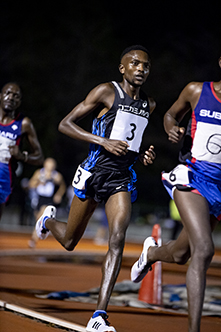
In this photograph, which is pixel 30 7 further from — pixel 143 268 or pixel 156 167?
pixel 143 268

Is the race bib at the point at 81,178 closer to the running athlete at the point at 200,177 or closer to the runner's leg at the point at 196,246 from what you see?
the running athlete at the point at 200,177

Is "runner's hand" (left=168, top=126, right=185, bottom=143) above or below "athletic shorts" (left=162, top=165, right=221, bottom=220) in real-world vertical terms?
above

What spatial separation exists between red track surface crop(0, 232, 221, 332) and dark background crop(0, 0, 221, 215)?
1747 cm

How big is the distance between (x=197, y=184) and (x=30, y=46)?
1099 inches

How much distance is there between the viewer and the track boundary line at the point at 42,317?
4.77m

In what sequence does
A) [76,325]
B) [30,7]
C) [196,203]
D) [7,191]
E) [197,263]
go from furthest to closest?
[30,7], [7,191], [76,325], [196,203], [197,263]

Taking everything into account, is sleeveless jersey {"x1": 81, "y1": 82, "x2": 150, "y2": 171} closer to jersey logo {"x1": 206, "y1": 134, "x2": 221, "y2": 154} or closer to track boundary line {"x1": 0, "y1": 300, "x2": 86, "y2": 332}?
jersey logo {"x1": 206, "y1": 134, "x2": 221, "y2": 154}

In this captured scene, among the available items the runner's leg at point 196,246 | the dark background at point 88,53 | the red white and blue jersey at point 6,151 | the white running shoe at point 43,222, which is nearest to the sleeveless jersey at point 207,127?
the runner's leg at point 196,246

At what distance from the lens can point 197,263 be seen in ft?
13.4

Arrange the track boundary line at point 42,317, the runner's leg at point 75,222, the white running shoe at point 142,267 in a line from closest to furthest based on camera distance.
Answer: the track boundary line at point 42,317, the runner's leg at point 75,222, the white running shoe at point 142,267

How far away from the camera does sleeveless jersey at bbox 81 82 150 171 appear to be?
515 centimetres

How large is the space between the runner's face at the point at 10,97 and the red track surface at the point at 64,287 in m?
2.35

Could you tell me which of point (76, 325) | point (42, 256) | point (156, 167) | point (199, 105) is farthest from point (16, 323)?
point (156, 167)

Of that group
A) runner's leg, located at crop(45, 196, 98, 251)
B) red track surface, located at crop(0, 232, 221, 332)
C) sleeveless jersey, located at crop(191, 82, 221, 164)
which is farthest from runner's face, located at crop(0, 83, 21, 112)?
sleeveless jersey, located at crop(191, 82, 221, 164)
